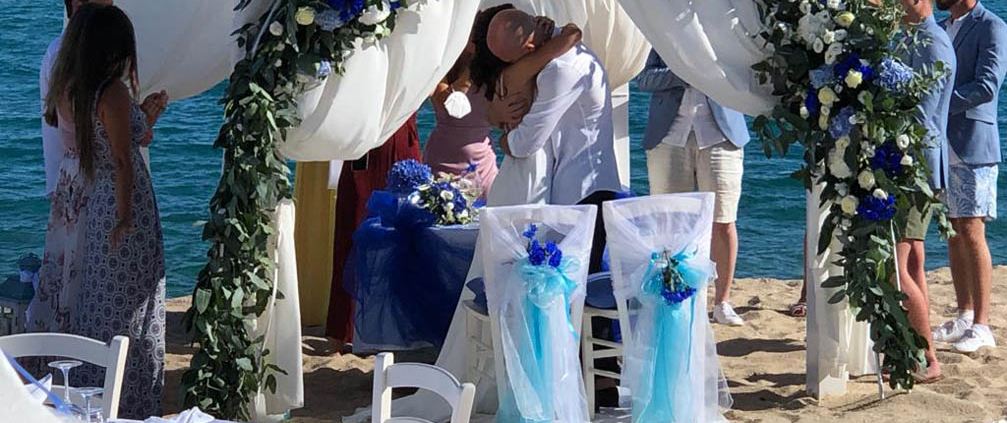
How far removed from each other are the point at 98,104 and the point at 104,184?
286 mm

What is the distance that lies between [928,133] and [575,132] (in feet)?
4.31

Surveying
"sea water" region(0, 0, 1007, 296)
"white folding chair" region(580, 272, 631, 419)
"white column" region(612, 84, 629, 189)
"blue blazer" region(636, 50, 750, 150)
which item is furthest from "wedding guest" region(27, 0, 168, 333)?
"sea water" region(0, 0, 1007, 296)

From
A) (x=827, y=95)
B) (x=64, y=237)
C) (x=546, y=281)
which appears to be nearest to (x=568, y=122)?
(x=546, y=281)

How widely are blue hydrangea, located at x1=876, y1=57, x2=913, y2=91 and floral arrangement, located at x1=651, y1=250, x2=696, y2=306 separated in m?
1.00

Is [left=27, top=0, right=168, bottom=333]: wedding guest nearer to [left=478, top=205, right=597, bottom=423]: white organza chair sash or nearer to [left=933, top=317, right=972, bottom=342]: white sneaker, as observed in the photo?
[left=478, top=205, right=597, bottom=423]: white organza chair sash

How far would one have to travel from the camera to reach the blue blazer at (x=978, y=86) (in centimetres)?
547

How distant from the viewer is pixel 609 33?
5871 mm

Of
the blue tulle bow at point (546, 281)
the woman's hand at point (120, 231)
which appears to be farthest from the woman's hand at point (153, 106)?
the blue tulle bow at point (546, 281)

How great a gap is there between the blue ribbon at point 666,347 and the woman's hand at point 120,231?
1776 mm

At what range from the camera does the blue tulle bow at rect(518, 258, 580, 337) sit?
441 cm

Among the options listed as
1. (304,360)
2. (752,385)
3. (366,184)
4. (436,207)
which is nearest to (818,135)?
(752,385)

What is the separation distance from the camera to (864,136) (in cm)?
482

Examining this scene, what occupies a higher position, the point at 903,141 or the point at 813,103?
the point at 813,103

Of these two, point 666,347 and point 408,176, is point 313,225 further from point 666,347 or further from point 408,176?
point 666,347
